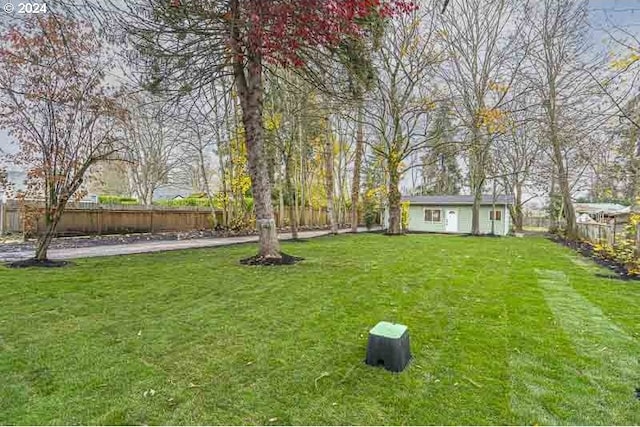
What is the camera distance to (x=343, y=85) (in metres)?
7.28

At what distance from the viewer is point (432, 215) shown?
942 inches

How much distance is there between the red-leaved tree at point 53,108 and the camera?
6.29m

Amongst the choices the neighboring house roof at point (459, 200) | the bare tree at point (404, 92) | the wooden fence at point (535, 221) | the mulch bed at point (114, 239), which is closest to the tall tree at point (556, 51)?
the bare tree at point (404, 92)

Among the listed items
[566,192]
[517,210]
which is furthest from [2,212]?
[517,210]

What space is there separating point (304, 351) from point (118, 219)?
13.2 metres

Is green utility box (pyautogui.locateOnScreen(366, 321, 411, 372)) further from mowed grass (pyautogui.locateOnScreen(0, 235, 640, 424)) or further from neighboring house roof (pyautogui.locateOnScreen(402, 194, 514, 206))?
neighboring house roof (pyautogui.locateOnScreen(402, 194, 514, 206))

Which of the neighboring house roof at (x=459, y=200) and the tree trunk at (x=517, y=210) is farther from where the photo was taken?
the tree trunk at (x=517, y=210)

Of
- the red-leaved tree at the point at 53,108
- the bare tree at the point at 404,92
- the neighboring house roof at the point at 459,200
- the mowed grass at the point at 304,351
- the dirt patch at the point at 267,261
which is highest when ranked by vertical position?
the bare tree at the point at 404,92

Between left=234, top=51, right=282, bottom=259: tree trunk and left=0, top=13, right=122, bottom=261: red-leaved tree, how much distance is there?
2563 millimetres

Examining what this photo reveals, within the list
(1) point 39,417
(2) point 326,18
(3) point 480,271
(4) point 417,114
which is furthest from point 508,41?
(1) point 39,417

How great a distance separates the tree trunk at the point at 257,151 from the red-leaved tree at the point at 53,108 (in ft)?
8.41

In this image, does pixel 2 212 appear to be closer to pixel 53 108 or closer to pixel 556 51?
pixel 53 108

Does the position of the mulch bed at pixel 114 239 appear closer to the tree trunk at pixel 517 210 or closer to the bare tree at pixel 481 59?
the bare tree at pixel 481 59

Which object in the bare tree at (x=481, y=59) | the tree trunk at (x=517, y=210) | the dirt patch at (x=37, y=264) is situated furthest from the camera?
the tree trunk at (x=517, y=210)
